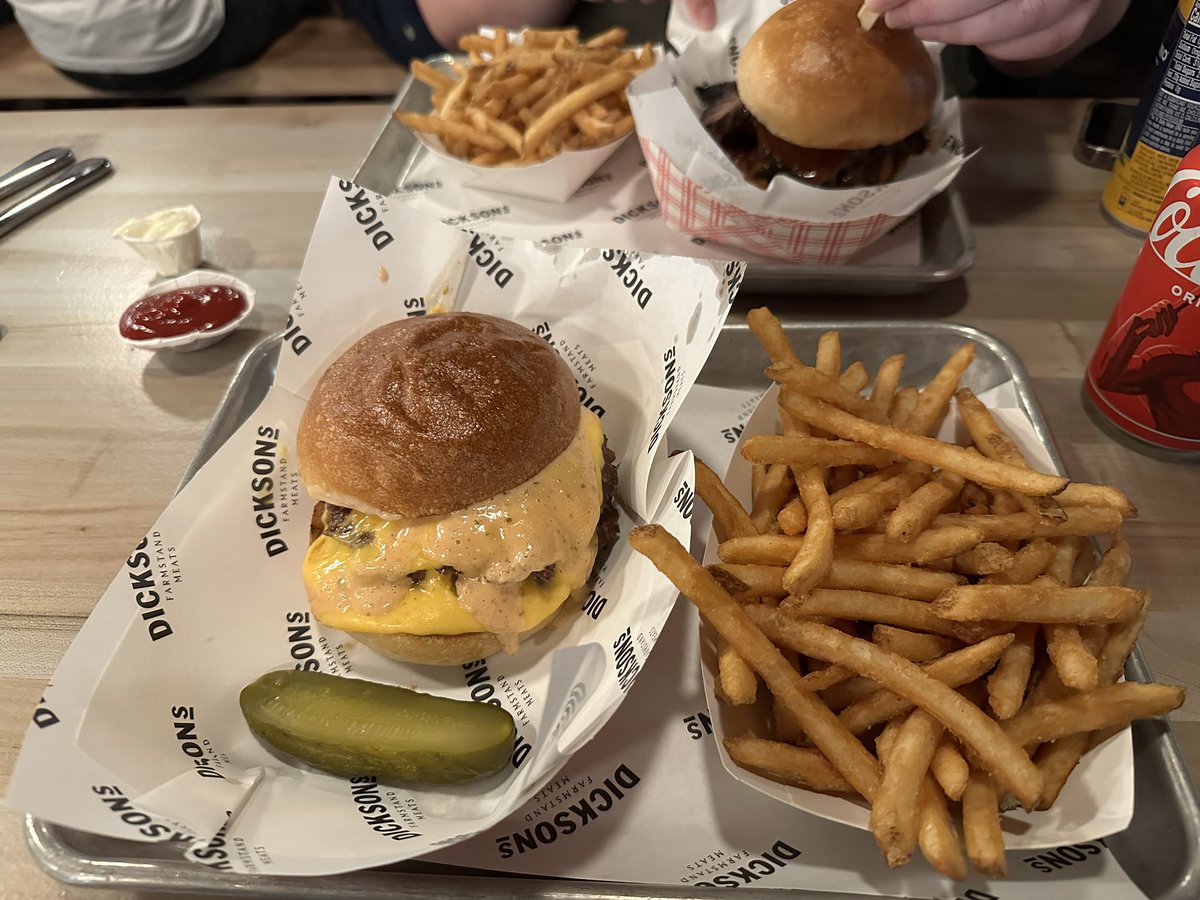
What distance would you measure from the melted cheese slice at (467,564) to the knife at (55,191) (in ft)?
6.97

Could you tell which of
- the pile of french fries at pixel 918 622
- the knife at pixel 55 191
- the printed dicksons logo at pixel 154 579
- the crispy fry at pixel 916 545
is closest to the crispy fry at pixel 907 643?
the pile of french fries at pixel 918 622

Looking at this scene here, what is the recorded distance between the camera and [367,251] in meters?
1.91

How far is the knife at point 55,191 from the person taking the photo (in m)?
2.75

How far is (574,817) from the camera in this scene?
53.2 inches

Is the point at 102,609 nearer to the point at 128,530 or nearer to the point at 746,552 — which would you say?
the point at 128,530

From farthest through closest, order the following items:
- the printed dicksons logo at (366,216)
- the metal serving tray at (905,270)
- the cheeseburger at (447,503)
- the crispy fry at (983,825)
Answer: the metal serving tray at (905,270) < the printed dicksons logo at (366,216) < the cheeseburger at (447,503) < the crispy fry at (983,825)

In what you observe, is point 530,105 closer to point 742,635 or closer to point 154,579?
point 154,579

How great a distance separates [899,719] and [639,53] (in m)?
2.69

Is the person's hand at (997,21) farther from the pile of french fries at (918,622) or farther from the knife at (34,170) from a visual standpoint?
the knife at (34,170)

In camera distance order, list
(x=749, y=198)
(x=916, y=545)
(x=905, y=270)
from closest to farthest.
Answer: (x=916, y=545) → (x=749, y=198) → (x=905, y=270)

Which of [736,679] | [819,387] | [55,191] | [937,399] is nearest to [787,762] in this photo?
[736,679]

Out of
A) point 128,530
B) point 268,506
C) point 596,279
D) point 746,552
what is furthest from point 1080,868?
point 128,530

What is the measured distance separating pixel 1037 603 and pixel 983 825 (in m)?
0.32

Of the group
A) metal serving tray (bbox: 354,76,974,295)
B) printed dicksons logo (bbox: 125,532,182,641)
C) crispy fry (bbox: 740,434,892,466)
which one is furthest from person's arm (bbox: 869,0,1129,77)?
printed dicksons logo (bbox: 125,532,182,641)
